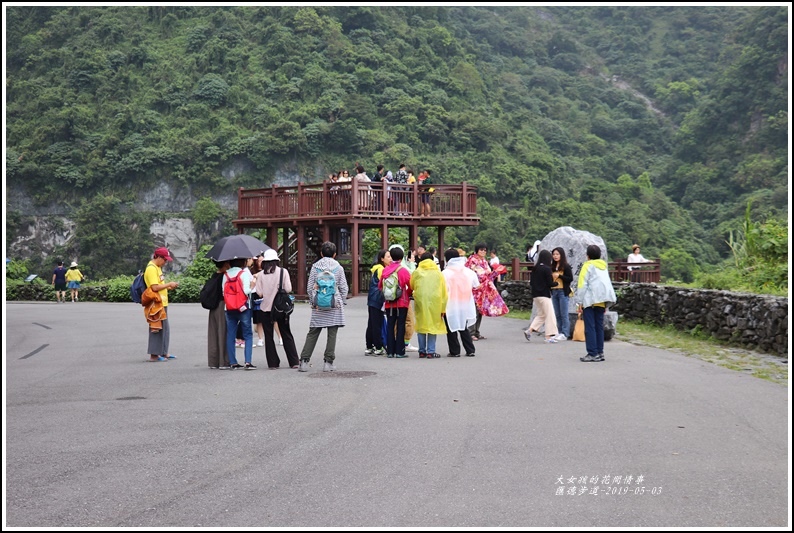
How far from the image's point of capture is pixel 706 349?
15148 mm

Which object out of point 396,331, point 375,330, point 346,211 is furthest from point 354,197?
point 396,331

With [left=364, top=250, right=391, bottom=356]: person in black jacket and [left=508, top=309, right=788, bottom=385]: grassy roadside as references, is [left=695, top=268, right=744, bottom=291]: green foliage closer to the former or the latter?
[left=508, top=309, right=788, bottom=385]: grassy roadside

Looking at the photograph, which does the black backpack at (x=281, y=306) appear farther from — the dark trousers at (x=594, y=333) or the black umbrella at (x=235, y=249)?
the dark trousers at (x=594, y=333)

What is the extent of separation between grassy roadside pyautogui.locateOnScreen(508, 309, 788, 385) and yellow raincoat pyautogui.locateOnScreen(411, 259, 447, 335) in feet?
12.7

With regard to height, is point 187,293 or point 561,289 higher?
point 561,289

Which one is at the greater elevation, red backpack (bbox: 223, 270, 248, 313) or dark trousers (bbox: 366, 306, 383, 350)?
red backpack (bbox: 223, 270, 248, 313)

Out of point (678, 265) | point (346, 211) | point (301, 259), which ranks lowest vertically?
point (678, 265)

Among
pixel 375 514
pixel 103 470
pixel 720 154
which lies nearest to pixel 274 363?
pixel 103 470

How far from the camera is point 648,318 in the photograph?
65.7ft

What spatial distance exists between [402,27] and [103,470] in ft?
260

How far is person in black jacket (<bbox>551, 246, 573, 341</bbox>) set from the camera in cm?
1689

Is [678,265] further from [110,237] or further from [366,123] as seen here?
[110,237]

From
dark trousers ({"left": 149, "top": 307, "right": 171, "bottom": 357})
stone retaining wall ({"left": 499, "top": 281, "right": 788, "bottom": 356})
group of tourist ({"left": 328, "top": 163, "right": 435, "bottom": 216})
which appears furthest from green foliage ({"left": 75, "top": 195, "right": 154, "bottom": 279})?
dark trousers ({"left": 149, "top": 307, "right": 171, "bottom": 357})

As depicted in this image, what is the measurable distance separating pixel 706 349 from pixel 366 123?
58206mm
